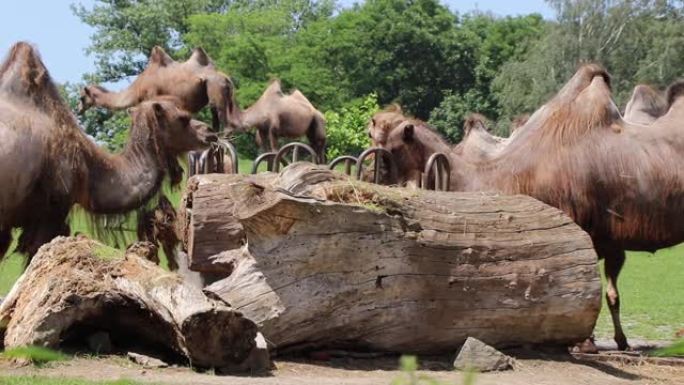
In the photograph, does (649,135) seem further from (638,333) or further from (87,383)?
(87,383)

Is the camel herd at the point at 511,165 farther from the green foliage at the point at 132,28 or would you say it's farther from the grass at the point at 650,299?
the green foliage at the point at 132,28

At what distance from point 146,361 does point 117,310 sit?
587 mm

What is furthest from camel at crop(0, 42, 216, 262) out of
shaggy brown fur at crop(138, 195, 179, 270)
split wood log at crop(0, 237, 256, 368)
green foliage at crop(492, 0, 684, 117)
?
green foliage at crop(492, 0, 684, 117)

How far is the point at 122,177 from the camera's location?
11.1 m

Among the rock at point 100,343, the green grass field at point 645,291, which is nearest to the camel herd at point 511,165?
the green grass field at point 645,291

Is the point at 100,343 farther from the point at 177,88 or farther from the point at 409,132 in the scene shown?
the point at 177,88

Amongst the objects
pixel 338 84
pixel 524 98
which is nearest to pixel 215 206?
pixel 524 98

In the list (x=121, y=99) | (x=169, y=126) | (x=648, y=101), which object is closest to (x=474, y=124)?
(x=648, y=101)

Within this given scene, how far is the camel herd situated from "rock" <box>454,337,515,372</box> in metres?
2.13

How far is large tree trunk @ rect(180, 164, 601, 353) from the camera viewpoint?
7711mm

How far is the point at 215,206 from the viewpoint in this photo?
851 centimetres

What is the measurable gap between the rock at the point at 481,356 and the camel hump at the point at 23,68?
465 cm

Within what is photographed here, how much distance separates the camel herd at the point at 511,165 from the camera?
9836 millimetres

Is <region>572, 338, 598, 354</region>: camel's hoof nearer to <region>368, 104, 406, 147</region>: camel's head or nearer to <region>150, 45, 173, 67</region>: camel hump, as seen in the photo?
<region>368, 104, 406, 147</region>: camel's head
